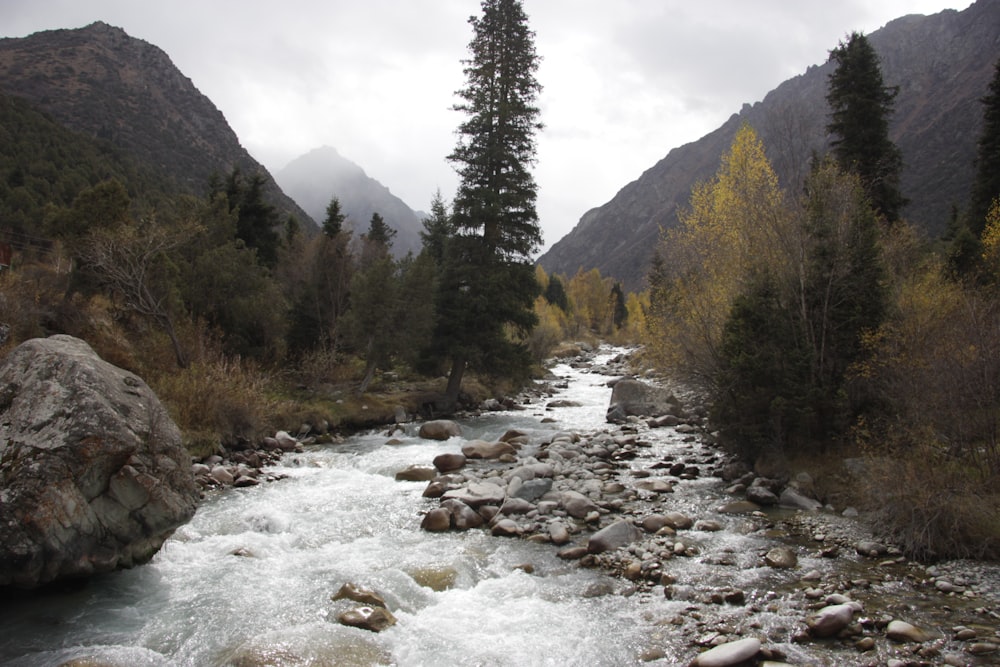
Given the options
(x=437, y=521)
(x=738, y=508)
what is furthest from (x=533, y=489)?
(x=738, y=508)

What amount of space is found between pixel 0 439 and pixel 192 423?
916 centimetres

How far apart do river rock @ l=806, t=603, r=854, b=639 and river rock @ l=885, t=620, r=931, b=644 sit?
40 cm

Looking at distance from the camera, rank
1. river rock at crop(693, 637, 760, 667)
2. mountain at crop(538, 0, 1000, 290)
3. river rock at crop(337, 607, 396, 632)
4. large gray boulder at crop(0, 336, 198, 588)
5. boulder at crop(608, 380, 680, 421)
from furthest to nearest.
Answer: boulder at crop(608, 380, 680, 421) < mountain at crop(538, 0, 1000, 290) < river rock at crop(337, 607, 396, 632) < large gray boulder at crop(0, 336, 198, 588) < river rock at crop(693, 637, 760, 667)

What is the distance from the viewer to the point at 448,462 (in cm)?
1503

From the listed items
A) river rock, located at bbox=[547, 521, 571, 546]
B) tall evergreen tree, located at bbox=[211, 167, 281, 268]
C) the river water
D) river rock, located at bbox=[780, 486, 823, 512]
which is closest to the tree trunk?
the river water

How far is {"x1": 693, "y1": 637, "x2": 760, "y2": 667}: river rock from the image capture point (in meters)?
5.87

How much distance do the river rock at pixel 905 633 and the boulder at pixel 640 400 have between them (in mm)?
16426

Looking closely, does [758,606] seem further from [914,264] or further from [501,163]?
[501,163]

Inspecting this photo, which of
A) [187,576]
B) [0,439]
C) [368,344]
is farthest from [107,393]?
[368,344]

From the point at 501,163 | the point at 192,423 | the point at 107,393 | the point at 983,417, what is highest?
the point at 501,163

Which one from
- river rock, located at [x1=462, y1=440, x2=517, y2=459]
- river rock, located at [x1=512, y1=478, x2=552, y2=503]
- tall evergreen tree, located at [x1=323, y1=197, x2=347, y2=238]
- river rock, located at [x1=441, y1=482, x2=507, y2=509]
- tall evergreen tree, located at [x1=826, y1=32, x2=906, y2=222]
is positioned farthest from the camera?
tall evergreen tree, located at [x1=323, y1=197, x2=347, y2=238]

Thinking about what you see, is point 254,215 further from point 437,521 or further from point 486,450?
point 437,521

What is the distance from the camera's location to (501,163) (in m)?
25.5

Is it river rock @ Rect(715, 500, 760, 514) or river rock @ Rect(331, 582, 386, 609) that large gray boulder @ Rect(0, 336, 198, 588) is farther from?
river rock @ Rect(715, 500, 760, 514)
